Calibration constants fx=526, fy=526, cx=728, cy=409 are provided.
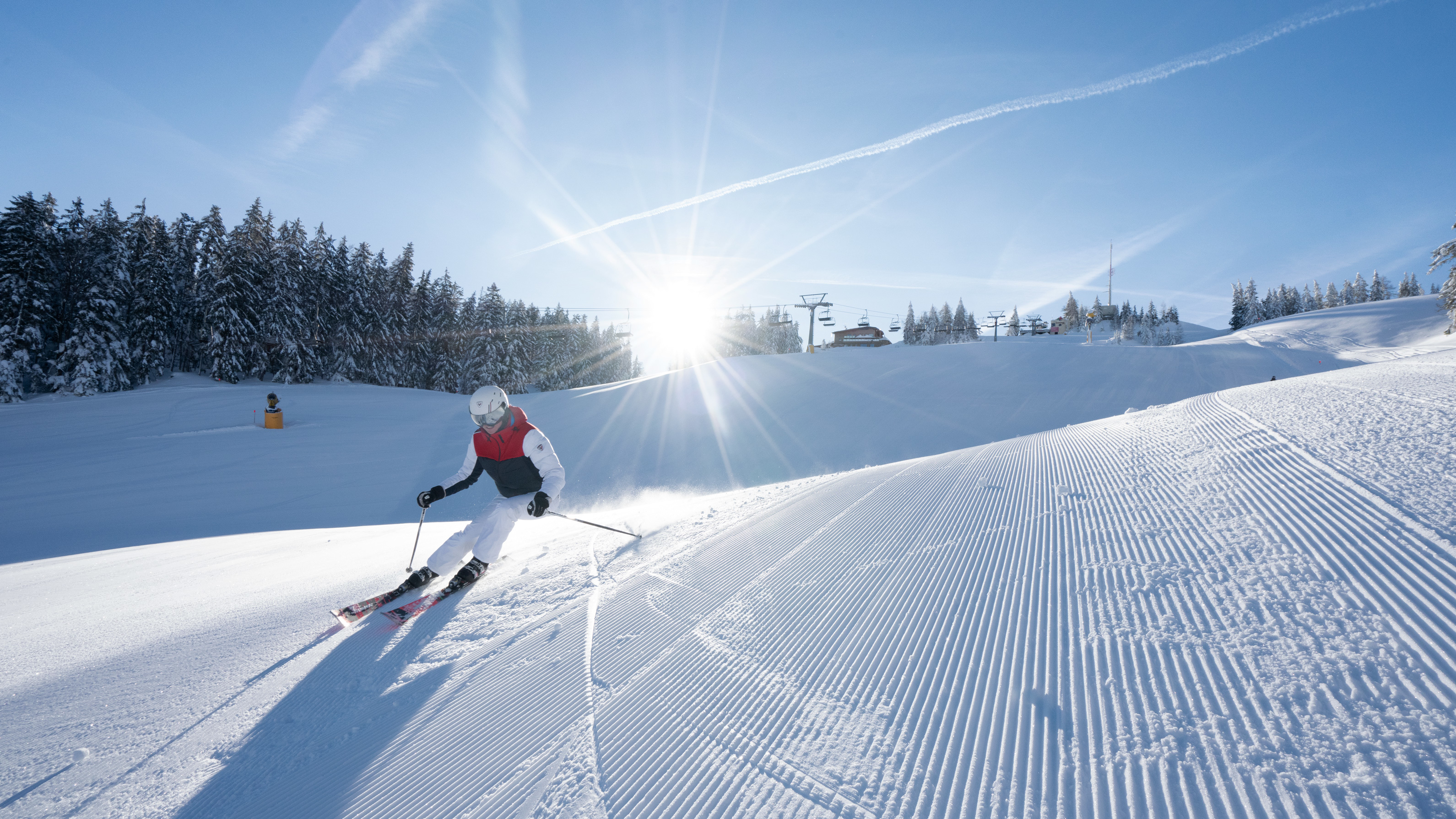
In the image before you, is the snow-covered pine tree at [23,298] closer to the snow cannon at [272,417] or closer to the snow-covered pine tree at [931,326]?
the snow cannon at [272,417]

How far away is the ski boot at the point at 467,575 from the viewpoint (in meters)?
4.45

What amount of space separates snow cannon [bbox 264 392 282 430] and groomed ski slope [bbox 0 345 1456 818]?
16.8m

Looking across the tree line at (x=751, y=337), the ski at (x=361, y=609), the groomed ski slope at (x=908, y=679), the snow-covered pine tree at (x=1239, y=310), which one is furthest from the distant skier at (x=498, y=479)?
the snow-covered pine tree at (x=1239, y=310)

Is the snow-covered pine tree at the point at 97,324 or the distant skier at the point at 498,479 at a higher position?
the snow-covered pine tree at the point at 97,324

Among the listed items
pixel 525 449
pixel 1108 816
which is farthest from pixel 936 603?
pixel 525 449

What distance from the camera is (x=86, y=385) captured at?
2773cm

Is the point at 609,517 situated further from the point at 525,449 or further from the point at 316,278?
the point at 316,278

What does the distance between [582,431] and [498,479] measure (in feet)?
45.2

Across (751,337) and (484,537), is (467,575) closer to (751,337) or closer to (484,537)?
(484,537)

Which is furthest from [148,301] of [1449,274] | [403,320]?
[1449,274]

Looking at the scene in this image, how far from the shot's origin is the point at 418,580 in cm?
452

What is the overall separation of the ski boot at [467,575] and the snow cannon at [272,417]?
18232 mm

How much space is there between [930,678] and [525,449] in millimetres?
4081

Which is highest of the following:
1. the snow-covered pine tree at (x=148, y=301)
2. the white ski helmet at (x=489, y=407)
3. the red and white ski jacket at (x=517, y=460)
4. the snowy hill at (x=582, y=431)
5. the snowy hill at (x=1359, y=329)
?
the snow-covered pine tree at (x=148, y=301)
